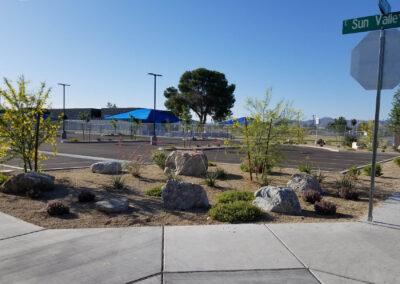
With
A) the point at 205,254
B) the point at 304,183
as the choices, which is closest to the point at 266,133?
the point at 304,183

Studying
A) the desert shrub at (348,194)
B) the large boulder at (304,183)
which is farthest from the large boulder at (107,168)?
the desert shrub at (348,194)

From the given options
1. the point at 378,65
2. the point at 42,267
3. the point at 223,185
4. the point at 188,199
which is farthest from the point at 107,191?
the point at 378,65

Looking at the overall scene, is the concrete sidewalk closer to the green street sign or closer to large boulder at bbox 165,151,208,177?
the green street sign

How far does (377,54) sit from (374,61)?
119 mm

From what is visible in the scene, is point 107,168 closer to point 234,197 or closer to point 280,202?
point 234,197

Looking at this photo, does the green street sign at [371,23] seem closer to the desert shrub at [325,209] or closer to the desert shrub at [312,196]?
the desert shrub at [325,209]

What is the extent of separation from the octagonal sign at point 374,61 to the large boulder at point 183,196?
375 cm

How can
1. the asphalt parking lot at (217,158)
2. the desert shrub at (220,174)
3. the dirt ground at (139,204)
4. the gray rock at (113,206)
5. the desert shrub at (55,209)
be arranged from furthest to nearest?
the asphalt parking lot at (217,158), the desert shrub at (220,174), the gray rock at (113,206), the desert shrub at (55,209), the dirt ground at (139,204)

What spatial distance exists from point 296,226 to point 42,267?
3.83 m

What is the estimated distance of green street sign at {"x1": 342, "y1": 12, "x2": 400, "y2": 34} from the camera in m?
4.79

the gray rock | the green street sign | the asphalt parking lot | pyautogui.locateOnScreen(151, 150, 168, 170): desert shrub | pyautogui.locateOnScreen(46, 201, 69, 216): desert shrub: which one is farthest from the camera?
the asphalt parking lot

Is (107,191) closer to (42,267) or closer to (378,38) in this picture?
(42,267)

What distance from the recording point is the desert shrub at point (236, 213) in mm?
5391

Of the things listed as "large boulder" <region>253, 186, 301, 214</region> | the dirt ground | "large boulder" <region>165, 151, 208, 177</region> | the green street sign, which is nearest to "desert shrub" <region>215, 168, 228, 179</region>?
the dirt ground
